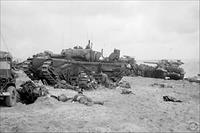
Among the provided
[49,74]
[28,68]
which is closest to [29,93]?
[49,74]

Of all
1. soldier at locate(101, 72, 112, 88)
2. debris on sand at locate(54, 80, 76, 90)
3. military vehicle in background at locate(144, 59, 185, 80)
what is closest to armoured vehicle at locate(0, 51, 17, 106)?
debris on sand at locate(54, 80, 76, 90)

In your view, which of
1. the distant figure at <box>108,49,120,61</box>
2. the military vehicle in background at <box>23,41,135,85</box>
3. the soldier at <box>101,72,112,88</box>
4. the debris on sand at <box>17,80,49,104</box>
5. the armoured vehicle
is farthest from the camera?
the distant figure at <box>108,49,120,61</box>

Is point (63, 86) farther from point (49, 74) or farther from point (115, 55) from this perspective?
point (115, 55)

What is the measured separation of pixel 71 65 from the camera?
1945 cm

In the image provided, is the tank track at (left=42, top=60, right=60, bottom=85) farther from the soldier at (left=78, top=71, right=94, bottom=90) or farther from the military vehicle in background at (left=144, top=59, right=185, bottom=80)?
the military vehicle in background at (left=144, top=59, right=185, bottom=80)

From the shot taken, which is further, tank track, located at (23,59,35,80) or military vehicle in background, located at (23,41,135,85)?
tank track, located at (23,59,35,80)

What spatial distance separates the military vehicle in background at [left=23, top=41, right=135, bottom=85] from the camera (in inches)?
727

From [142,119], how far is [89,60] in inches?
454

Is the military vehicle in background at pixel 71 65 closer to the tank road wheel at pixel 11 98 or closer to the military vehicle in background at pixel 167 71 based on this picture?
the tank road wheel at pixel 11 98

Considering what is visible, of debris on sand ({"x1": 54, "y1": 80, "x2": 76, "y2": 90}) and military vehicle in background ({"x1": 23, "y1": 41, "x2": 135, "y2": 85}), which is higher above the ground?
military vehicle in background ({"x1": 23, "y1": 41, "x2": 135, "y2": 85})

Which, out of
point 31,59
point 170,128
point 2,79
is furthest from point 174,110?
point 31,59

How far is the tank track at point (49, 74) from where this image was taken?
17.7 metres

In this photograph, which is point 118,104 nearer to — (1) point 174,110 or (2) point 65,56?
(1) point 174,110

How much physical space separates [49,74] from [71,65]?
2.08 m
